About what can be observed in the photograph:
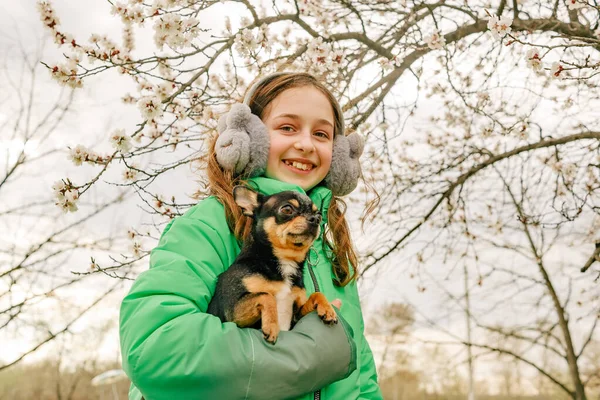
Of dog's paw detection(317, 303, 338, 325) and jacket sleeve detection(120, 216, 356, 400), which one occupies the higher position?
dog's paw detection(317, 303, 338, 325)

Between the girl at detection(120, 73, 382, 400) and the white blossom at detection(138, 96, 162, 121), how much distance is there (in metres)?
2.08

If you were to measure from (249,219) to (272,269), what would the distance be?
28 centimetres

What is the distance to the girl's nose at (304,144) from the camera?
99.1 inches

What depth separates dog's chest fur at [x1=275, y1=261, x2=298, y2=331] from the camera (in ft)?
6.73

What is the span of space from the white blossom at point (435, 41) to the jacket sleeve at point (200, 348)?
178 inches

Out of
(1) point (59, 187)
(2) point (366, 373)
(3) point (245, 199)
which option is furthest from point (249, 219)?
(1) point (59, 187)

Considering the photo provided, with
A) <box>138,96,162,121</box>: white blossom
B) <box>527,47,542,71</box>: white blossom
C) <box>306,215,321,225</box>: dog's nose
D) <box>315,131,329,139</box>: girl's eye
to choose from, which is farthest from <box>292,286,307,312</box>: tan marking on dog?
<box>527,47,542,71</box>: white blossom

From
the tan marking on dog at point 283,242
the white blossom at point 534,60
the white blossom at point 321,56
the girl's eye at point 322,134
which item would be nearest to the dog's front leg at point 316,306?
the tan marking on dog at point 283,242

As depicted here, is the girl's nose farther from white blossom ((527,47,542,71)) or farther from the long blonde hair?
white blossom ((527,47,542,71))

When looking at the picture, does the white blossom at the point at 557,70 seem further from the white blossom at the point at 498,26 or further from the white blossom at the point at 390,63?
the white blossom at the point at 390,63

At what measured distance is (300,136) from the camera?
2.57 m

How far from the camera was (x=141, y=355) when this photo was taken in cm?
173

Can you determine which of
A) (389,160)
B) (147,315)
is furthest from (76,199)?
(389,160)

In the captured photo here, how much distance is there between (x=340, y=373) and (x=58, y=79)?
3976 mm
